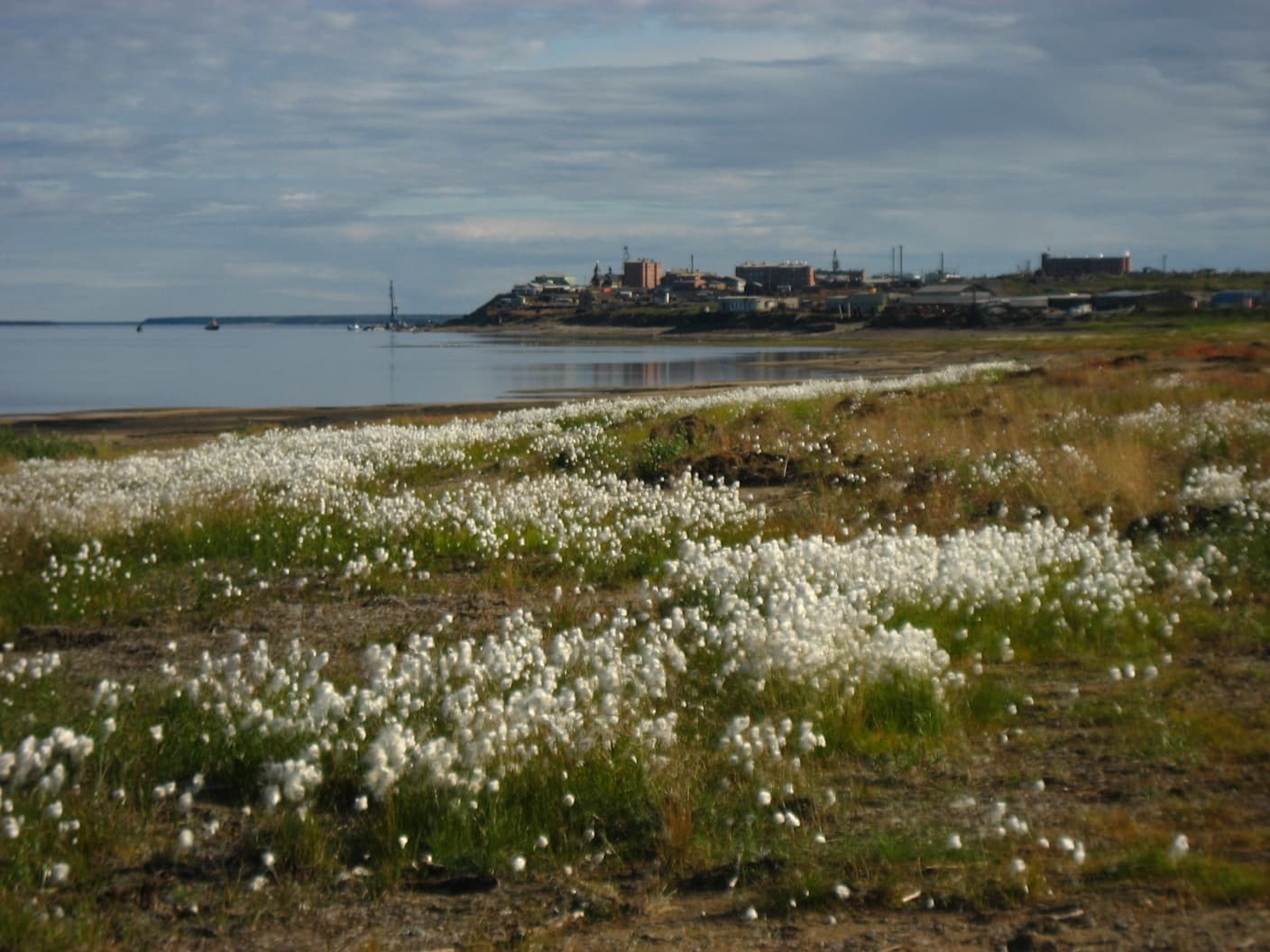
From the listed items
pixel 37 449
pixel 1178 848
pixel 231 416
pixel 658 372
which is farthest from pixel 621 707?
pixel 658 372

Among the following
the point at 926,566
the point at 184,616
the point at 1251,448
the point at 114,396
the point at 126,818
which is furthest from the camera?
the point at 114,396

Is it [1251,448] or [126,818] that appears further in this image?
[1251,448]

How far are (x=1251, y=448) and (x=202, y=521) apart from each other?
42.8ft

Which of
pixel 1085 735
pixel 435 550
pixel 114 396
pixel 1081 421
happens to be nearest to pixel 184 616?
pixel 435 550

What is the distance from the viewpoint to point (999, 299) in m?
144

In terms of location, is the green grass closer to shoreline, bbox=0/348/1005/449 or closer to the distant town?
shoreline, bbox=0/348/1005/449

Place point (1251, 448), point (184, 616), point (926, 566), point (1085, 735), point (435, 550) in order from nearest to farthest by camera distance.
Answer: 1. point (1085, 735)
2. point (926, 566)
3. point (184, 616)
4. point (435, 550)
5. point (1251, 448)

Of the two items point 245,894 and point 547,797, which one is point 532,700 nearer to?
point 547,797

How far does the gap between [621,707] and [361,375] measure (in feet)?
222

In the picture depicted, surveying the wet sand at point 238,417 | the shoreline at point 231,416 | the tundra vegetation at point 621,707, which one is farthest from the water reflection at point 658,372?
the tundra vegetation at point 621,707

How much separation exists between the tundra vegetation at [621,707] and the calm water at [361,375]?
3566 centimetres

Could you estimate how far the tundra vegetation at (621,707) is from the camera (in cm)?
542

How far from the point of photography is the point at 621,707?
6992mm

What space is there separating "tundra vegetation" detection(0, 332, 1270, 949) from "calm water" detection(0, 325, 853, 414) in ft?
117
